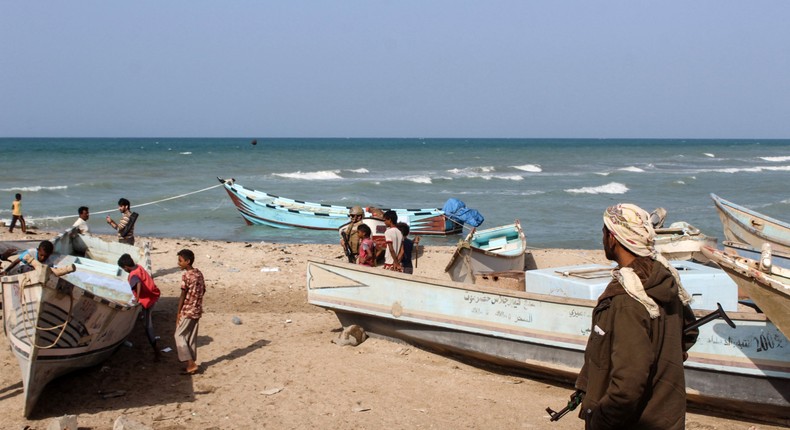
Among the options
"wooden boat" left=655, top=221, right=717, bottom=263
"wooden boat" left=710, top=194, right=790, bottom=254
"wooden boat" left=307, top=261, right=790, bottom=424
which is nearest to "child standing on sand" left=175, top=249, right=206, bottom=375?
"wooden boat" left=307, top=261, right=790, bottom=424

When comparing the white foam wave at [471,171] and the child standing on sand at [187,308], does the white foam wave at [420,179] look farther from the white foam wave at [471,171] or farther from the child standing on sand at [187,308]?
the child standing on sand at [187,308]

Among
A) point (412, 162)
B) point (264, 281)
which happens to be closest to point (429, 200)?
point (264, 281)

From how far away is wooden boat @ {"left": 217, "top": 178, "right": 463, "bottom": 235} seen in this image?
2136cm

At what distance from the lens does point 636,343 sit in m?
2.73

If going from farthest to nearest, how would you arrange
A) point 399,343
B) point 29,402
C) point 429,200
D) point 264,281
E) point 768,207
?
point 429,200
point 768,207
point 264,281
point 399,343
point 29,402

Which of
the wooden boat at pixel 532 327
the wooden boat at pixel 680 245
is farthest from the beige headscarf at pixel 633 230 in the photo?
→ the wooden boat at pixel 680 245

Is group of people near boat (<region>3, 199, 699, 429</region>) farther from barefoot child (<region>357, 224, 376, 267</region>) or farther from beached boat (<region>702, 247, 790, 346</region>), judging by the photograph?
barefoot child (<region>357, 224, 376, 267</region>)

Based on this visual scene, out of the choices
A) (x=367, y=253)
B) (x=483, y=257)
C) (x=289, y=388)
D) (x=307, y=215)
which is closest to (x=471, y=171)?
(x=307, y=215)

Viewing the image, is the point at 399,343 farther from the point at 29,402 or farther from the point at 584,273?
the point at 29,402

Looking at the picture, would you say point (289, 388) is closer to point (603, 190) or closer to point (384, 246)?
point (384, 246)

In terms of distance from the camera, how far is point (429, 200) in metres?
33.1

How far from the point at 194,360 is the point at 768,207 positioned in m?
26.6

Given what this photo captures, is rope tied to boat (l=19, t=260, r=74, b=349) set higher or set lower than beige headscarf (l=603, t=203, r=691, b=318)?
lower

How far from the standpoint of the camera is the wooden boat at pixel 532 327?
6648mm
